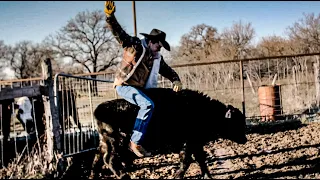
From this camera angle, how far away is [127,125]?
461 centimetres

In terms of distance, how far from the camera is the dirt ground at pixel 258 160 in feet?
15.5

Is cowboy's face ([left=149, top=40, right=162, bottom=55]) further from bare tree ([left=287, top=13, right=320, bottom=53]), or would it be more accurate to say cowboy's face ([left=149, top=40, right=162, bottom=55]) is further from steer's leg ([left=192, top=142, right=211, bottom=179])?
bare tree ([left=287, top=13, right=320, bottom=53])

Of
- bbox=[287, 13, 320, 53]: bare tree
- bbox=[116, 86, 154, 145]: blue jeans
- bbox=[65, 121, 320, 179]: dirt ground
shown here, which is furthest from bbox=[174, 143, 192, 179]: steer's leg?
bbox=[287, 13, 320, 53]: bare tree

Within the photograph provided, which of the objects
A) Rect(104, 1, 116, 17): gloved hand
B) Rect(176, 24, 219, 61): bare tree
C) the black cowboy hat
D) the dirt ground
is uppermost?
Rect(176, 24, 219, 61): bare tree

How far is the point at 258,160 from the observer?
5461mm

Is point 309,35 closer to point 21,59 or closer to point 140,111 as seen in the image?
point 140,111

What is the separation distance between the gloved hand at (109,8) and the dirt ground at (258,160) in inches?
99.8

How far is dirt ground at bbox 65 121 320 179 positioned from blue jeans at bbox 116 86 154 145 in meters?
0.90

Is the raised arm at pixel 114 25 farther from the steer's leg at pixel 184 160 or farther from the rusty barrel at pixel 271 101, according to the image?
the rusty barrel at pixel 271 101

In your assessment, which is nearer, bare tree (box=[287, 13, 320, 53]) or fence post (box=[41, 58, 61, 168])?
fence post (box=[41, 58, 61, 168])

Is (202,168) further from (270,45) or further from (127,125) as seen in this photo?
(270,45)

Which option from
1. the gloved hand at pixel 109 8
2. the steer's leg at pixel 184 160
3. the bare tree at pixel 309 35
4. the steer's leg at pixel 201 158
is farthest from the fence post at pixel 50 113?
the bare tree at pixel 309 35

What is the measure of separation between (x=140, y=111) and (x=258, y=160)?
2490 mm

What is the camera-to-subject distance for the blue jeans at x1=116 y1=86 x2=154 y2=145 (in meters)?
4.40
